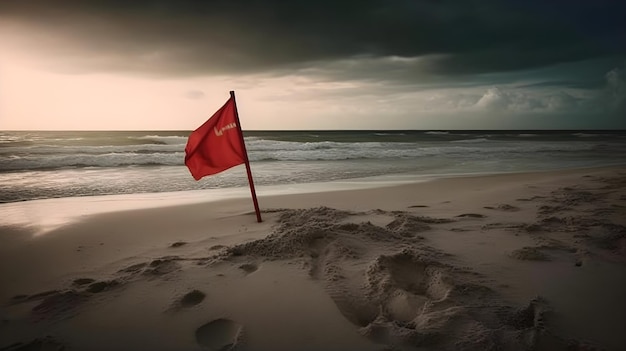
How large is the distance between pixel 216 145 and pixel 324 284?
356cm

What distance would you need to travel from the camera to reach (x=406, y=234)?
4938mm

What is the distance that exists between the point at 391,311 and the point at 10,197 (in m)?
11.5

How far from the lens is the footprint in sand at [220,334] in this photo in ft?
8.85

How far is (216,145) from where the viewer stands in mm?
6035

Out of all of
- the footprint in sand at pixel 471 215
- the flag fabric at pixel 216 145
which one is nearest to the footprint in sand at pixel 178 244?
the flag fabric at pixel 216 145

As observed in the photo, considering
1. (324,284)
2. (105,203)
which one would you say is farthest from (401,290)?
(105,203)

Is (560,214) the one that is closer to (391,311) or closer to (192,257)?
(391,311)

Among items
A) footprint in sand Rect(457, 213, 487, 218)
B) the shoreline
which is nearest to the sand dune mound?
footprint in sand Rect(457, 213, 487, 218)

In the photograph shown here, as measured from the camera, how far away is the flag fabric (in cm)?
598

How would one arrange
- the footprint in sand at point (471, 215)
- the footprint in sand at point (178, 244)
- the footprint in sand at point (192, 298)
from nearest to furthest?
the footprint in sand at point (192, 298) → the footprint in sand at point (178, 244) → the footprint in sand at point (471, 215)

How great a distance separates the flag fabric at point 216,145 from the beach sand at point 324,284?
3.65 ft

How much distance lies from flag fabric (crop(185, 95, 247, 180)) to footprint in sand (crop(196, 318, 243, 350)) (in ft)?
11.2

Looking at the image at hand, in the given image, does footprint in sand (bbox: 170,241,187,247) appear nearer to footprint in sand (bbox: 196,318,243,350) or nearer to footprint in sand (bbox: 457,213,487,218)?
footprint in sand (bbox: 196,318,243,350)

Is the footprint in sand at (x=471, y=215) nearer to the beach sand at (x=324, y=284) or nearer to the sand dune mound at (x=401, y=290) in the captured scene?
the beach sand at (x=324, y=284)
